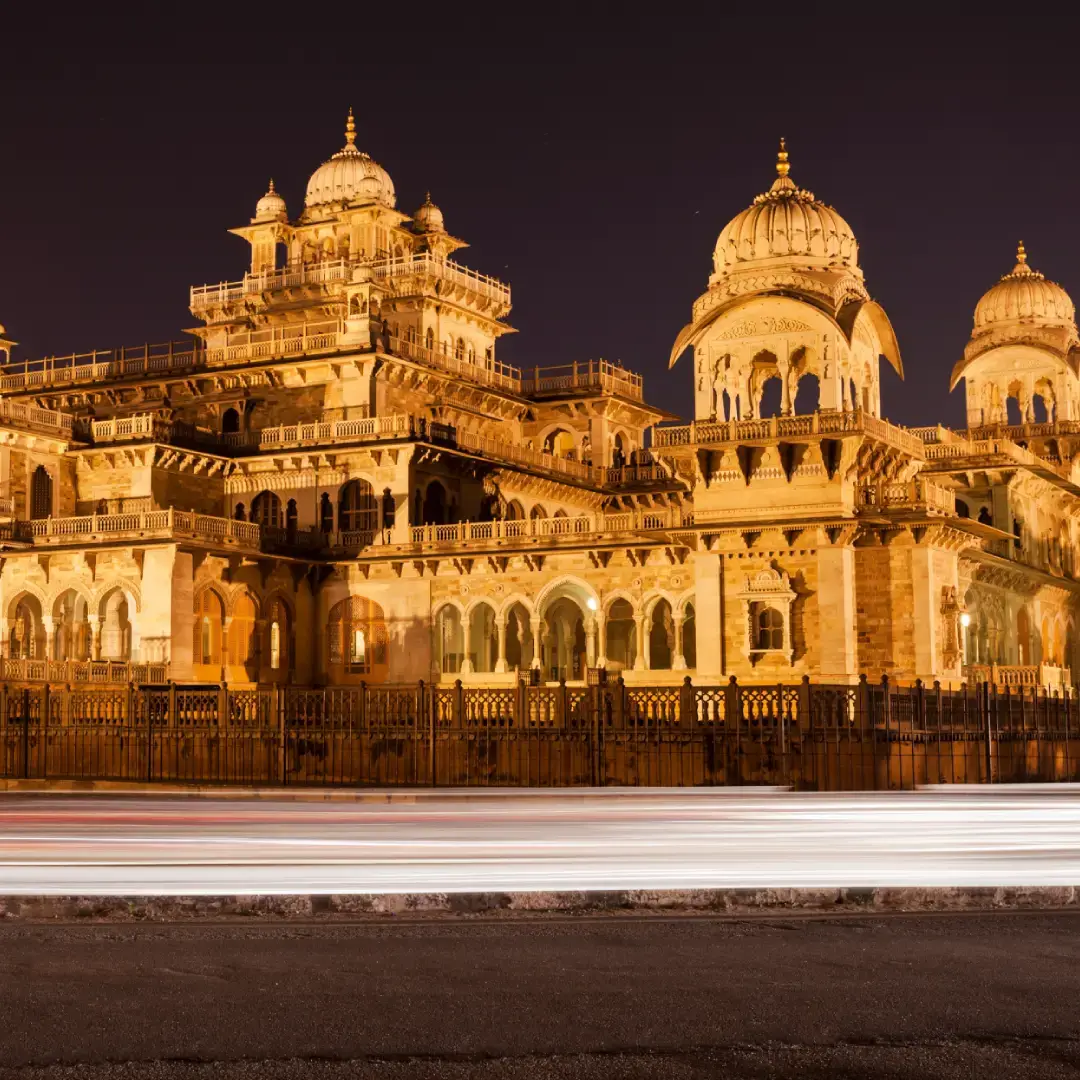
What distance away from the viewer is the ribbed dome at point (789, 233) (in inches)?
1608

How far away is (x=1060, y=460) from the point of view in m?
56.2

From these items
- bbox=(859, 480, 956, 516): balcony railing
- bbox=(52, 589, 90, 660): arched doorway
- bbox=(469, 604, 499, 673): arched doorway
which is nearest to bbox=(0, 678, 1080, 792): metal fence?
bbox=(859, 480, 956, 516): balcony railing

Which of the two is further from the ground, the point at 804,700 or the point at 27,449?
the point at 27,449

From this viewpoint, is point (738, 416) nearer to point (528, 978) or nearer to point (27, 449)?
point (27, 449)

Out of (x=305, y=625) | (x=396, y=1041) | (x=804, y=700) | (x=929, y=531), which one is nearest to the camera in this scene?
(x=396, y=1041)

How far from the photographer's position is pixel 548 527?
1880 inches

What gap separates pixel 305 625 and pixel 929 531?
65.4 feet

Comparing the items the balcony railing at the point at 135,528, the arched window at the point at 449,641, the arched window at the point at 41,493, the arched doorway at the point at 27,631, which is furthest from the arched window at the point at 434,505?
the arched doorway at the point at 27,631

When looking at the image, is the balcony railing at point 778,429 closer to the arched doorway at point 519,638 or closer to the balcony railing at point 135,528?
the arched doorway at point 519,638

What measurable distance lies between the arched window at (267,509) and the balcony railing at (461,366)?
6.23 m

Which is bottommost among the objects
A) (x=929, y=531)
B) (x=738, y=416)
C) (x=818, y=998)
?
(x=818, y=998)

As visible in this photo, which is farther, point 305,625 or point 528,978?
point 305,625

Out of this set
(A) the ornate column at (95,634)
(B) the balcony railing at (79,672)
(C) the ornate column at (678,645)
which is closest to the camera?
(B) the balcony railing at (79,672)

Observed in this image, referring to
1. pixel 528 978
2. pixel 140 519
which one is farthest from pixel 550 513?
pixel 528 978
